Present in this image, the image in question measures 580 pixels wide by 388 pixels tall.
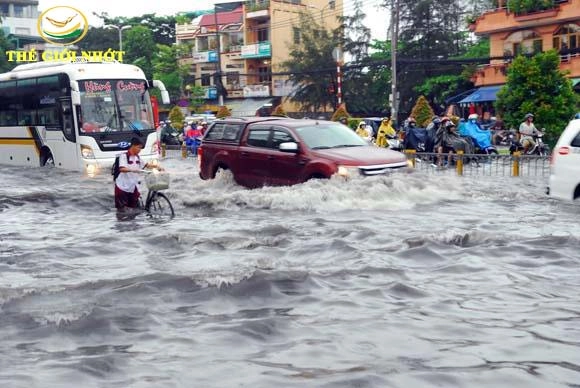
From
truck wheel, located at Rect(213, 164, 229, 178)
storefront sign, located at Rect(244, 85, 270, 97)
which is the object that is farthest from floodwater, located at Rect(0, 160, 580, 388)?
storefront sign, located at Rect(244, 85, 270, 97)

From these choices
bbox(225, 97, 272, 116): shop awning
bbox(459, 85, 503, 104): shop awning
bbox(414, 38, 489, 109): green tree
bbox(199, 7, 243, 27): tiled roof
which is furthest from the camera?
bbox(199, 7, 243, 27): tiled roof

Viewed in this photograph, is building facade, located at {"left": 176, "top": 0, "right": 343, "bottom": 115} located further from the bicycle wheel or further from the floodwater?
the floodwater

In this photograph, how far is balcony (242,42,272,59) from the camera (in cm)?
5875

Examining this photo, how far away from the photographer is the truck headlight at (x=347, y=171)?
12891mm

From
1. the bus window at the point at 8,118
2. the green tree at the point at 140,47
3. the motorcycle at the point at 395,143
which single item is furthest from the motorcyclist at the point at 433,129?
the green tree at the point at 140,47

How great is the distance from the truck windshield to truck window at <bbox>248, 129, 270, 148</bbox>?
0.79m

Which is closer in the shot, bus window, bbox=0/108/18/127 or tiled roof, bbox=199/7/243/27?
bus window, bbox=0/108/18/127

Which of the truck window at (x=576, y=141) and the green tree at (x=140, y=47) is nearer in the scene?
the truck window at (x=576, y=141)

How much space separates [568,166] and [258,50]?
4861 cm

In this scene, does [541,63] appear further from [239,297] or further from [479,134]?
[239,297]

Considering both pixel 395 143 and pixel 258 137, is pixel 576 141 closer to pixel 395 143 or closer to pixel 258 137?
pixel 258 137

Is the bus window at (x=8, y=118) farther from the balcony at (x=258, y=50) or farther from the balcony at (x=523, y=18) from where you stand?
the balcony at (x=258, y=50)

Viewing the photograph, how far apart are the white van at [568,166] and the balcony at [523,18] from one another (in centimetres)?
2655

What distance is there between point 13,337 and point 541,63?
19.4 meters
